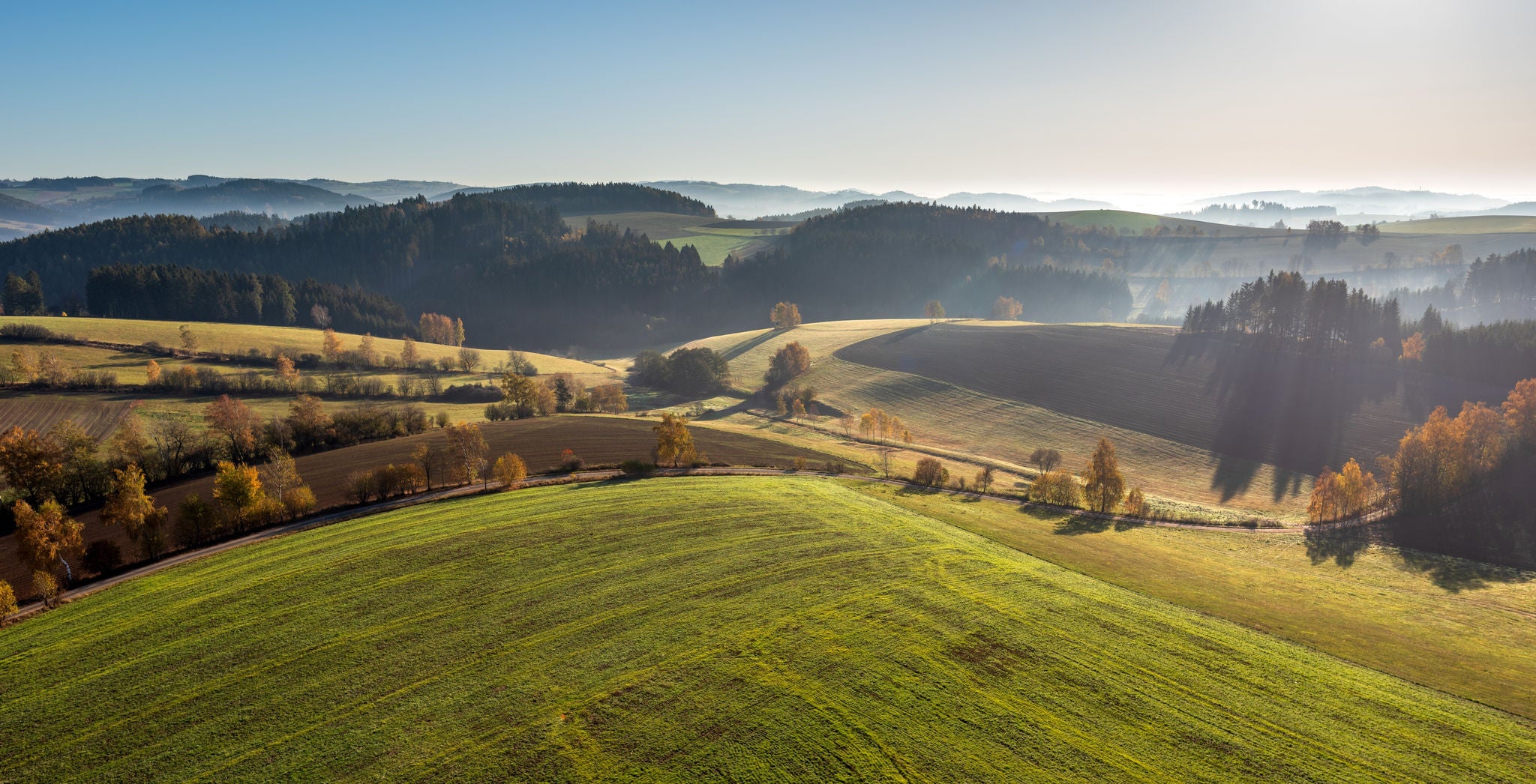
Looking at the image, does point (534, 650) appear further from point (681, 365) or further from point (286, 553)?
point (681, 365)

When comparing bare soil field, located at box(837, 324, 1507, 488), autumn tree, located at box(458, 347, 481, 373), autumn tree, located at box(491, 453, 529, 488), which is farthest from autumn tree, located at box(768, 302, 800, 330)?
autumn tree, located at box(491, 453, 529, 488)

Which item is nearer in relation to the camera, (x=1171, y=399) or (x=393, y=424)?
(x=393, y=424)

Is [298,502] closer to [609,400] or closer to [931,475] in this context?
[931,475]

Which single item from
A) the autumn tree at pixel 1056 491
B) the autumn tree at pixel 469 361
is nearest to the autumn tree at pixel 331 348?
the autumn tree at pixel 469 361

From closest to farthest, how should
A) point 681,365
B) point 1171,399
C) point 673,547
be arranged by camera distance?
1. point 673,547
2. point 1171,399
3. point 681,365

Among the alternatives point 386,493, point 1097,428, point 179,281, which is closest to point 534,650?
point 386,493

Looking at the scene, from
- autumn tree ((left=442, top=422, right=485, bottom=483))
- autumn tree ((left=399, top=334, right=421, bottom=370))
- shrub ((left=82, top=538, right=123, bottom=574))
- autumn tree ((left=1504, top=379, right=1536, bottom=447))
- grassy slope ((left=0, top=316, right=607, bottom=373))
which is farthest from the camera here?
autumn tree ((left=399, top=334, right=421, bottom=370))

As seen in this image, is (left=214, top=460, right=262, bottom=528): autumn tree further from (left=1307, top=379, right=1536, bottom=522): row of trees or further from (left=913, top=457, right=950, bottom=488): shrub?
(left=1307, top=379, right=1536, bottom=522): row of trees
